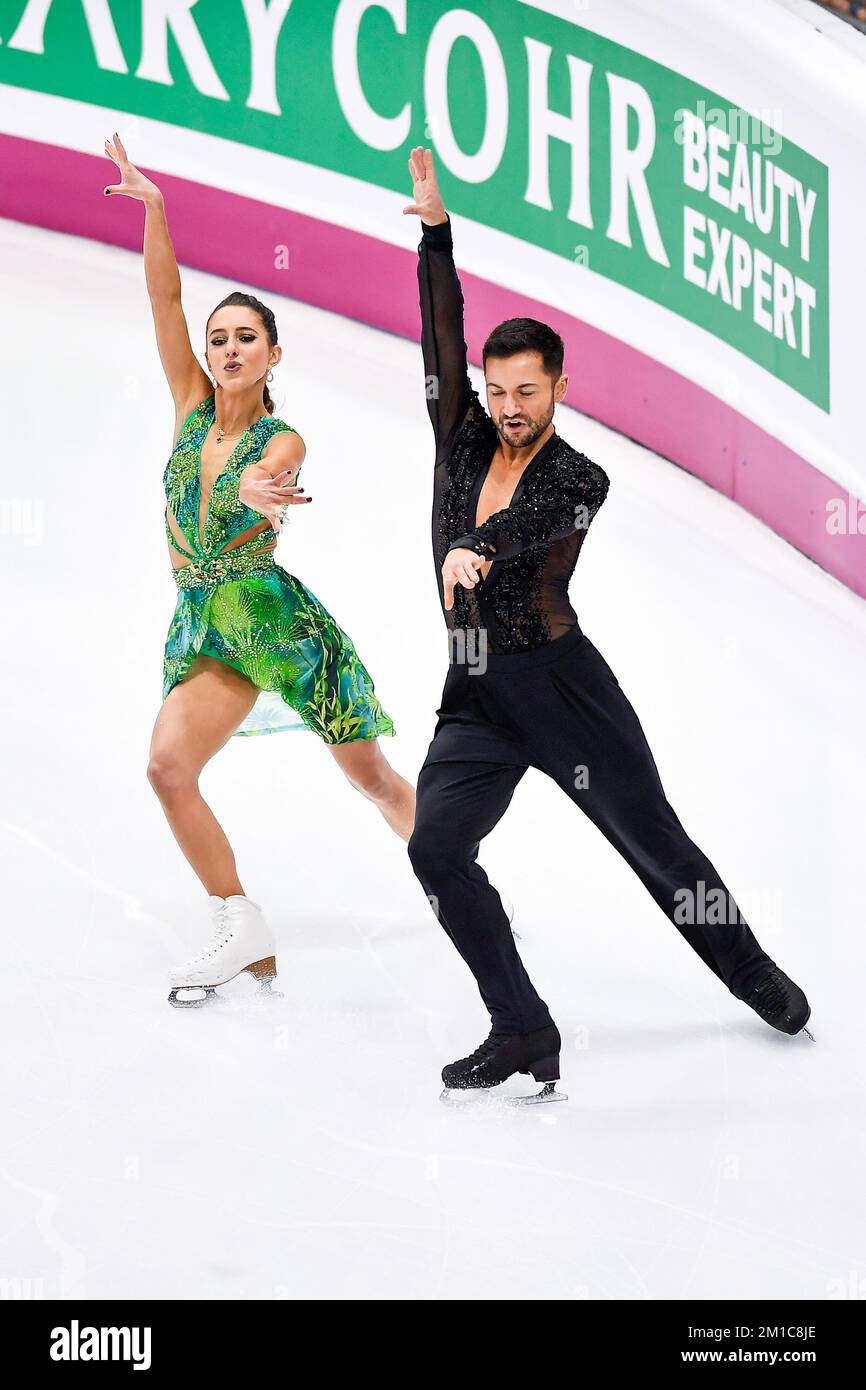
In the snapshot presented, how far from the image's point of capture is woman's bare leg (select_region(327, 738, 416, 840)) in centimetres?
338

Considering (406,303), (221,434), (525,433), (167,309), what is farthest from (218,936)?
(406,303)

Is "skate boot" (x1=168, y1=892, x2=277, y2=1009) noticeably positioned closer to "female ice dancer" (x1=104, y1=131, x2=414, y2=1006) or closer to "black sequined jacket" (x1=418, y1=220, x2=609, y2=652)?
"female ice dancer" (x1=104, y1=131, x2=414, y2=1006)

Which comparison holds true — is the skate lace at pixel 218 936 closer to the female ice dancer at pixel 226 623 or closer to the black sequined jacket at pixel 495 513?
the female ice dancer at pixel 226 623

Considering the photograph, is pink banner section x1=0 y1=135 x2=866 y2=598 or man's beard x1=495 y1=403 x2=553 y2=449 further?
pink banner section x1=0 y1=135 x2=866 y2=598

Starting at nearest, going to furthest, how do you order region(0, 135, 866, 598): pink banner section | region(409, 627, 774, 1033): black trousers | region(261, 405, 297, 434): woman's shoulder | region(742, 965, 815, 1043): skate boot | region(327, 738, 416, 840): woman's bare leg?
region(409, 627, 774, 1033): black trousers < region(742, 965, 815, 1043): skate boot < region(261, 405, 297, 434): woman's shoulder < region(327, 738, 416, 840): woman's bare leg < region(0, 135, 866, 598): pink banner section

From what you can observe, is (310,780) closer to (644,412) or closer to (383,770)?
(383,770)

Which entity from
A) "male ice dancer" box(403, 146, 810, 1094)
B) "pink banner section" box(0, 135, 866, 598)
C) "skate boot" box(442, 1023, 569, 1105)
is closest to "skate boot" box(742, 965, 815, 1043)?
"male ice dancer" box(403, 146, 810, 1094)

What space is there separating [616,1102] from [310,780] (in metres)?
1.60

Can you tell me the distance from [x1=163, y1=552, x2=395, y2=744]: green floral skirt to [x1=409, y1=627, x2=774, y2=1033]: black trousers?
432 millimetres

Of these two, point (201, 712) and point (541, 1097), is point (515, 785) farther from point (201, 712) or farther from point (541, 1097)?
point (201, 712)

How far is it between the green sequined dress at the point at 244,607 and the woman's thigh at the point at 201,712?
0.08 ft

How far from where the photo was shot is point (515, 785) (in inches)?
113

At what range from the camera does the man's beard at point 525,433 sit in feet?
9.16

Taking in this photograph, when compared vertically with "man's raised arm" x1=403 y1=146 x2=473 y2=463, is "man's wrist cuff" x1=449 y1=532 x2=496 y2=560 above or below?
below
